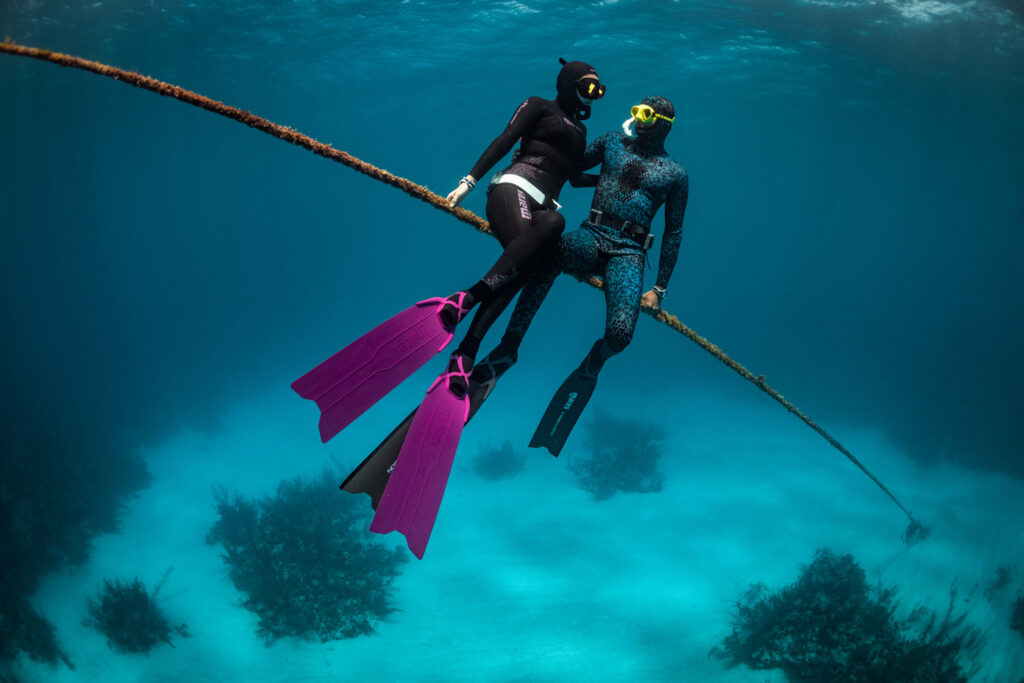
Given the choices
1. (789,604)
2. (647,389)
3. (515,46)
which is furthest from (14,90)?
(789,604)

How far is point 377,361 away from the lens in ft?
8.85

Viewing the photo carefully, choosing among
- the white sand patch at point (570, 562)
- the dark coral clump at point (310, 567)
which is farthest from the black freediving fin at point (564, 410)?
the dark coral clump at point (310, 567)

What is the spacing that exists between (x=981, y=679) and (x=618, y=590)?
21.2 feet

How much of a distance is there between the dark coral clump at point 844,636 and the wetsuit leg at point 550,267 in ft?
29.1

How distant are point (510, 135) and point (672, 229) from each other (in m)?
1.45

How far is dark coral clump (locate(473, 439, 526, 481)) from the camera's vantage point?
1564 cm

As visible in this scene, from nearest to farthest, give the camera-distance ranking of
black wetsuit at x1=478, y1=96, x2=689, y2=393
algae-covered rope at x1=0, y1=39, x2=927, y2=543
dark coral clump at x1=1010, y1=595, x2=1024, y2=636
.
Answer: algae-covered rope at x1=0, y1=39, x2=927, y2=543
black wetsuit at x1=478, y1=96, x2=689, y2=393
dark coral clump at x1=1010, y1=595, x2=1024, y2=636

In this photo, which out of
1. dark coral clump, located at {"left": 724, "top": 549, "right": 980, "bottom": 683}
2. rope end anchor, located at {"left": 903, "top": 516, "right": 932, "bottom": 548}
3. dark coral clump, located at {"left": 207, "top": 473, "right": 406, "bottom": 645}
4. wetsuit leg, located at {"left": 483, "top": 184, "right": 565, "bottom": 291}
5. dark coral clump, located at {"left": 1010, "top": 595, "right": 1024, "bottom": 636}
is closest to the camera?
wetsuit leg, located at {"left": 483, "top": 184, "right": 565, "bottom": 291}

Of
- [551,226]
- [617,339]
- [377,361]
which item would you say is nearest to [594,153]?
[551,226]

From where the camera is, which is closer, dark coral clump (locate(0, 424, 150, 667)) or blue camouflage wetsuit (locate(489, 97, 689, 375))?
blue camouflage wetsuit (locate(489, 97, 689, 375))

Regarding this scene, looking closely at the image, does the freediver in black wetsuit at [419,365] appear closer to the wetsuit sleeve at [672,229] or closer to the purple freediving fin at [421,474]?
the purple freediving fin at [421,474]

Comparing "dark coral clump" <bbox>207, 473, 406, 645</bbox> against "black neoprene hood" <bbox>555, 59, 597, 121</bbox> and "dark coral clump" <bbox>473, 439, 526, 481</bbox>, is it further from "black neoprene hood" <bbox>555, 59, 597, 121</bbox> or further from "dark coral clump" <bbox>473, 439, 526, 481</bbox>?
"black neoprene hood" <bbox>555, 59, 597, 121</bbox>

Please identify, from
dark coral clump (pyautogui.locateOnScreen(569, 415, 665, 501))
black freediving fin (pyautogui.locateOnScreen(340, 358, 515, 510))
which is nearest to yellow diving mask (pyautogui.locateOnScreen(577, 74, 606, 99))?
black freediving fin (pyautogui.locateOnScreen(340, 358, 515, 510))

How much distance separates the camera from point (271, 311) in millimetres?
55062
